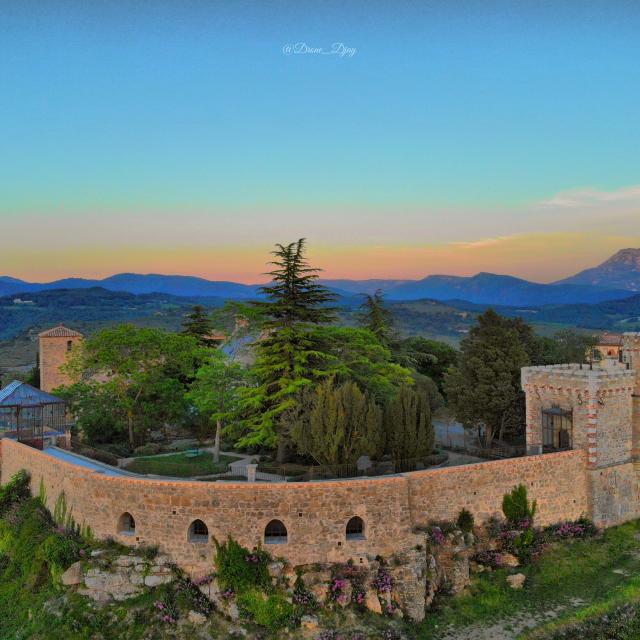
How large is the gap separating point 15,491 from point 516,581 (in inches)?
822

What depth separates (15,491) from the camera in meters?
26.0

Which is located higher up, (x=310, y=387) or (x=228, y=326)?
(x=228, y=326)

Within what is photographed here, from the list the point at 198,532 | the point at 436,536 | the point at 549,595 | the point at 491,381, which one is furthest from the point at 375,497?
the point at 491,381

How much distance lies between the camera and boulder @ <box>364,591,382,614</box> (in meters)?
20.0

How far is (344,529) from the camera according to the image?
20641 mm

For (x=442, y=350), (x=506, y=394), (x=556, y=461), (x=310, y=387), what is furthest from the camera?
(x=442, y=350)

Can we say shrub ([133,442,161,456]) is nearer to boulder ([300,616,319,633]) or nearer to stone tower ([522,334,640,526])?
boulder ([300,616,319,633])

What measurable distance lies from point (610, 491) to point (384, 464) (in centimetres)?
994

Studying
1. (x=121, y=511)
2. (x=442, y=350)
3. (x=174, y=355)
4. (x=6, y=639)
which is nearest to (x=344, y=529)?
(x=121, y=511)

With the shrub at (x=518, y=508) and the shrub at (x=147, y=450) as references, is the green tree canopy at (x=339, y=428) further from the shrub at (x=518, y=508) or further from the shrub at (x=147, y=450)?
the shrub at (x=147, y=450)

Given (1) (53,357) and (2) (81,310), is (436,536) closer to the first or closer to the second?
(1) (53,357)

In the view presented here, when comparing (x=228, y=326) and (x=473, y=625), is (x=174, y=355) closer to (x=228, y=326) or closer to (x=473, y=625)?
(x=228, y=326)

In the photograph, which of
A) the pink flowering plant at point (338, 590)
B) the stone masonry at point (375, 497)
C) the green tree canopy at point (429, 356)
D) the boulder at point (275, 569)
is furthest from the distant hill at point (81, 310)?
the pink flowering plant at point (338, 590)

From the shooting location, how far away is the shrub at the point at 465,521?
894 inches
